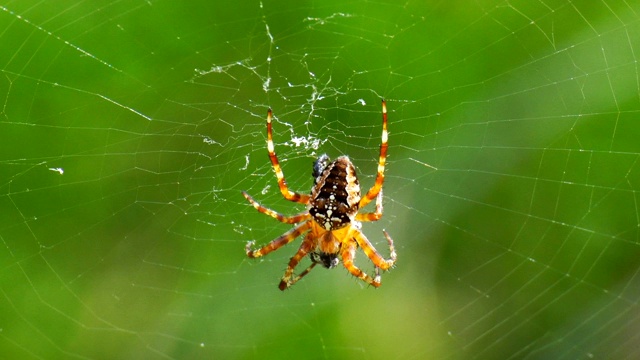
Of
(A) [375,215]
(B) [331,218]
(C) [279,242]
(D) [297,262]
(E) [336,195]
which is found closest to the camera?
(E) [336,195]

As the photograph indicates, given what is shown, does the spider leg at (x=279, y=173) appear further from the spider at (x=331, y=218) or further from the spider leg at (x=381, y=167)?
the spider leg at (x=381, y=167)

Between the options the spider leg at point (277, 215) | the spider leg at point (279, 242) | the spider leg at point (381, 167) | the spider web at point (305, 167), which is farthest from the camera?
the spider leg at point (279, 242)

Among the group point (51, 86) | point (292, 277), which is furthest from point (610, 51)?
point (51, 86)

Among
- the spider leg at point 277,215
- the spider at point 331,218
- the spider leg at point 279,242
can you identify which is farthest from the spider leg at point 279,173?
the spider leg at point 279,242

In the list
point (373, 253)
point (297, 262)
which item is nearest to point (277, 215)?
point (297, 262)

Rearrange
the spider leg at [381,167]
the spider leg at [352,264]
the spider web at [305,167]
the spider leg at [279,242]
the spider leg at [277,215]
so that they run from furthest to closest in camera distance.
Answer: the spider leg at [352,264] < the spider leg at [279,242] < the spider leg at [277,215] < the spider leg at [381,167] < the spider web at [305,167]

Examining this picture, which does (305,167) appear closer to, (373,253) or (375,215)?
(375,215)

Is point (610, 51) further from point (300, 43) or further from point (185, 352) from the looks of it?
point (185, 352)
